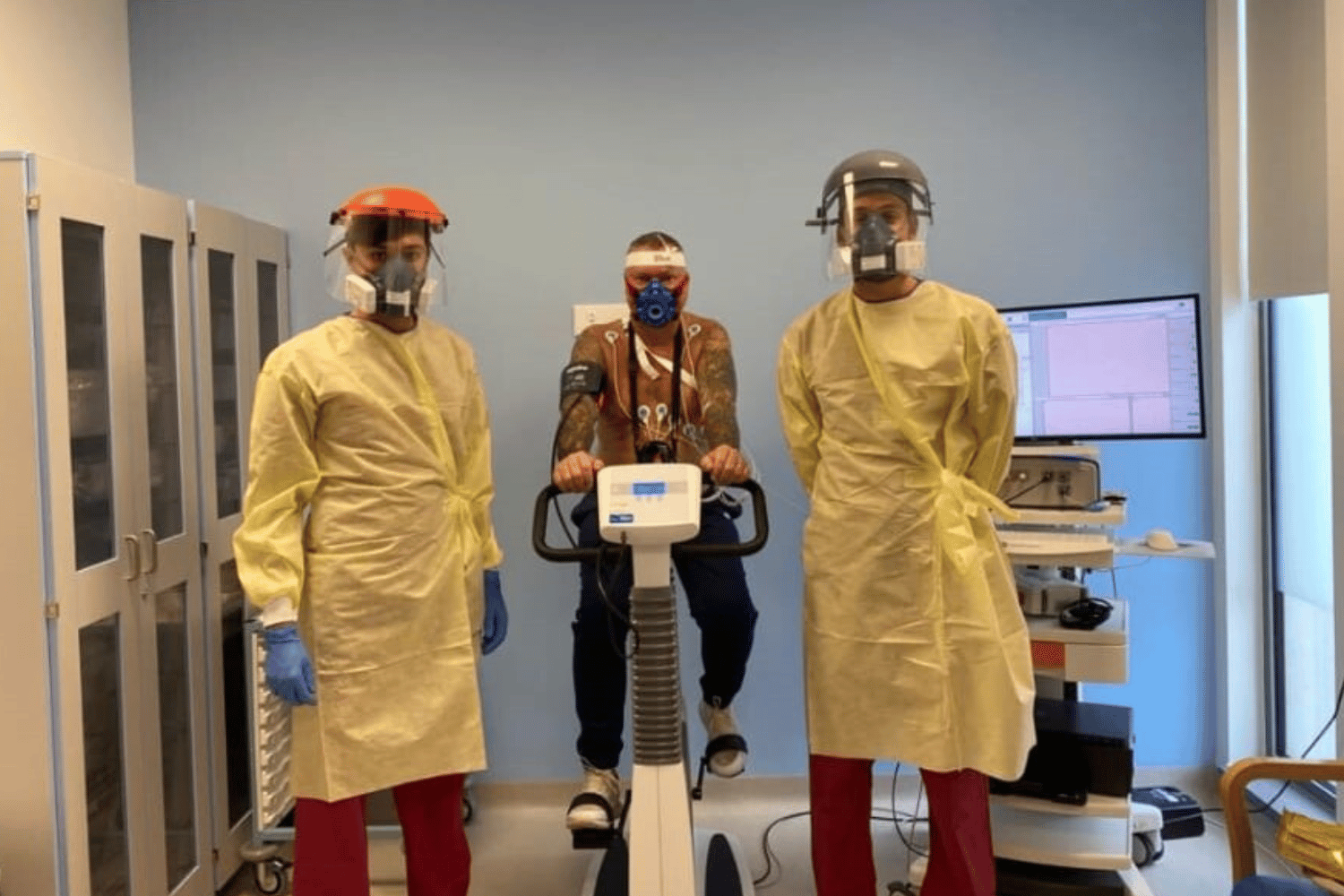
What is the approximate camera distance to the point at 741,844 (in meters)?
2.92

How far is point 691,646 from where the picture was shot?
3277mm

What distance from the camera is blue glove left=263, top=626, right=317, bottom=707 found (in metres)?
2.07

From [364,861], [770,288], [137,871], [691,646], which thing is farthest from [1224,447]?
[137,871]

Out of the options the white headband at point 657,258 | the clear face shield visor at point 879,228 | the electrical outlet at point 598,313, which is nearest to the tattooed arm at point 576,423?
the white headband at point 657,258

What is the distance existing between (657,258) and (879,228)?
21.4 inches

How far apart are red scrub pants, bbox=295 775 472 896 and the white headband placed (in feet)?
3.96

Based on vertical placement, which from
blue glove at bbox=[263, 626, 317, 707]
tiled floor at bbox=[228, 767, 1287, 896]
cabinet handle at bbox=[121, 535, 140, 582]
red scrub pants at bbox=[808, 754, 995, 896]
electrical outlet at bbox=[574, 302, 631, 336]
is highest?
electrical outlet at bbox=[574, 302, 631, 336]

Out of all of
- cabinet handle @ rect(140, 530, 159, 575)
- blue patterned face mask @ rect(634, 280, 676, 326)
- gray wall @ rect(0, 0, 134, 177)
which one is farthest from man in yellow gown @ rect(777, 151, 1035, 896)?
gray wall @ rect(0, 0, 134, 177)

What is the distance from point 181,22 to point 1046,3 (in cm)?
252

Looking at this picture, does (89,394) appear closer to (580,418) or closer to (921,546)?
(580,418)

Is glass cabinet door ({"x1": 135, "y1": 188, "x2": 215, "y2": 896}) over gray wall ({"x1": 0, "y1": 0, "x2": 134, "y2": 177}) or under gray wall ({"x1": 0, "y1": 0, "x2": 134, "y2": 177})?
under

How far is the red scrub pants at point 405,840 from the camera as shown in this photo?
2170 millimetres

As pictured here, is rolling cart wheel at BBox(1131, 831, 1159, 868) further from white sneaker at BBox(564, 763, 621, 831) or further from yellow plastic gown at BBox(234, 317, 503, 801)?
yellow plastic gown at BBox(234, 317, 503, 801)

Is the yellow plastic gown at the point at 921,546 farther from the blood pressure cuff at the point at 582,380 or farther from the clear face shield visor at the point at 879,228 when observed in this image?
the blood pressure cuff at the point at 582,380
